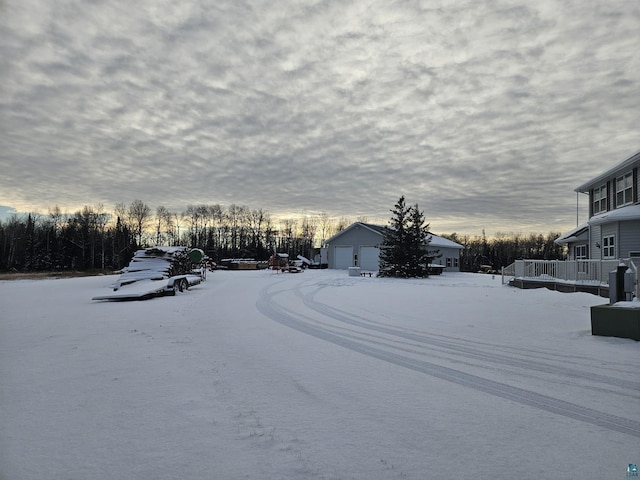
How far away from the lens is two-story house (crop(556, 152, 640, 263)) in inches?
712

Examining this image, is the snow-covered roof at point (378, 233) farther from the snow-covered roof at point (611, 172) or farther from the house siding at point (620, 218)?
the house siding at point (620, 218)

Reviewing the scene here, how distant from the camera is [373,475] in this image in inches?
124

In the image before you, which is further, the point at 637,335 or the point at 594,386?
the point at 637,335

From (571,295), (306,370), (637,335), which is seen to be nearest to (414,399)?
(306,370)

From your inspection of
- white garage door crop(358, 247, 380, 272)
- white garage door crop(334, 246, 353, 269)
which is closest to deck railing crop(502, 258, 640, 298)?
white garage door crop(358, 247, 380, 272)

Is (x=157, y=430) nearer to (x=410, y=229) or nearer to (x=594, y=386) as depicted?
(x=594, y=386)

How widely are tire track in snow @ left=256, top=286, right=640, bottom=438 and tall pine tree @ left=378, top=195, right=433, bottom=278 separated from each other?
2251cm

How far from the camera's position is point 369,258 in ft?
138

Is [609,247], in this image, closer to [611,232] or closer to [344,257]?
[611,232]

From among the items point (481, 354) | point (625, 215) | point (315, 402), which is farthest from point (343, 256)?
point (315, 402)

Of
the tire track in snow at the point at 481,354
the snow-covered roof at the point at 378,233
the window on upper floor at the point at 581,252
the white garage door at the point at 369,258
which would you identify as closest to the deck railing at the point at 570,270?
the window on upper floor at the point at 581,252

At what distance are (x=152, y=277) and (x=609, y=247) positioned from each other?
21.2 metres

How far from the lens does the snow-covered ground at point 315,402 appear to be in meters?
3.31

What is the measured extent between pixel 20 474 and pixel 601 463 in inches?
175
